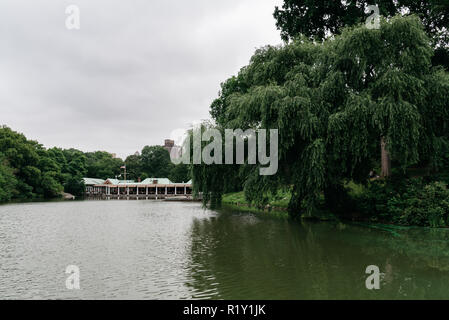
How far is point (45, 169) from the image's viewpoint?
4578cm

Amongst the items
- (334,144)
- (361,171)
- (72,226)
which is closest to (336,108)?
(334,144)

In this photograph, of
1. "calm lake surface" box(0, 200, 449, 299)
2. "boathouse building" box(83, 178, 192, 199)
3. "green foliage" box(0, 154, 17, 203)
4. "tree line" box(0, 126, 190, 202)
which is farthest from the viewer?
"boathouse building" box(83, 178, 192, 199)

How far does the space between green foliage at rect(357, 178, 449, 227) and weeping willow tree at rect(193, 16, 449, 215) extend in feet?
4.21

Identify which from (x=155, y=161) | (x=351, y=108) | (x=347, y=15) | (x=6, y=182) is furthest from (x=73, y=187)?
(x=351, y=108)

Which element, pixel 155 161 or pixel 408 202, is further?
pixel 155 161

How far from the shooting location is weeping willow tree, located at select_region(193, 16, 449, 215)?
10.9m

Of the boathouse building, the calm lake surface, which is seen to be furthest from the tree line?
the calm lake surface

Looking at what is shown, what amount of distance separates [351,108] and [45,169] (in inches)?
1806

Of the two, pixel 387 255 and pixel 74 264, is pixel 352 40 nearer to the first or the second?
pixel 387 255

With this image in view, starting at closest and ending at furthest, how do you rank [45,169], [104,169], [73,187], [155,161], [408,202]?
1. [408,202]
2. [45,169]
3. [73,187]
4. [104,169]
5. [155,161]

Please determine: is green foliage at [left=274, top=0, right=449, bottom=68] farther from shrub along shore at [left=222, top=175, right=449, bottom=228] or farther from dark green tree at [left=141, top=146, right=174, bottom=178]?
dark green tree at [left=141, top=146, right=174, bottom=178]

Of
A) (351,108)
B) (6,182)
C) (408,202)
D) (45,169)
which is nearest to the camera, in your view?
(351,108)

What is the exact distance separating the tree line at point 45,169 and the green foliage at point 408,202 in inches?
538

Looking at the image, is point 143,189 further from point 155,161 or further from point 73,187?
point 155,161
